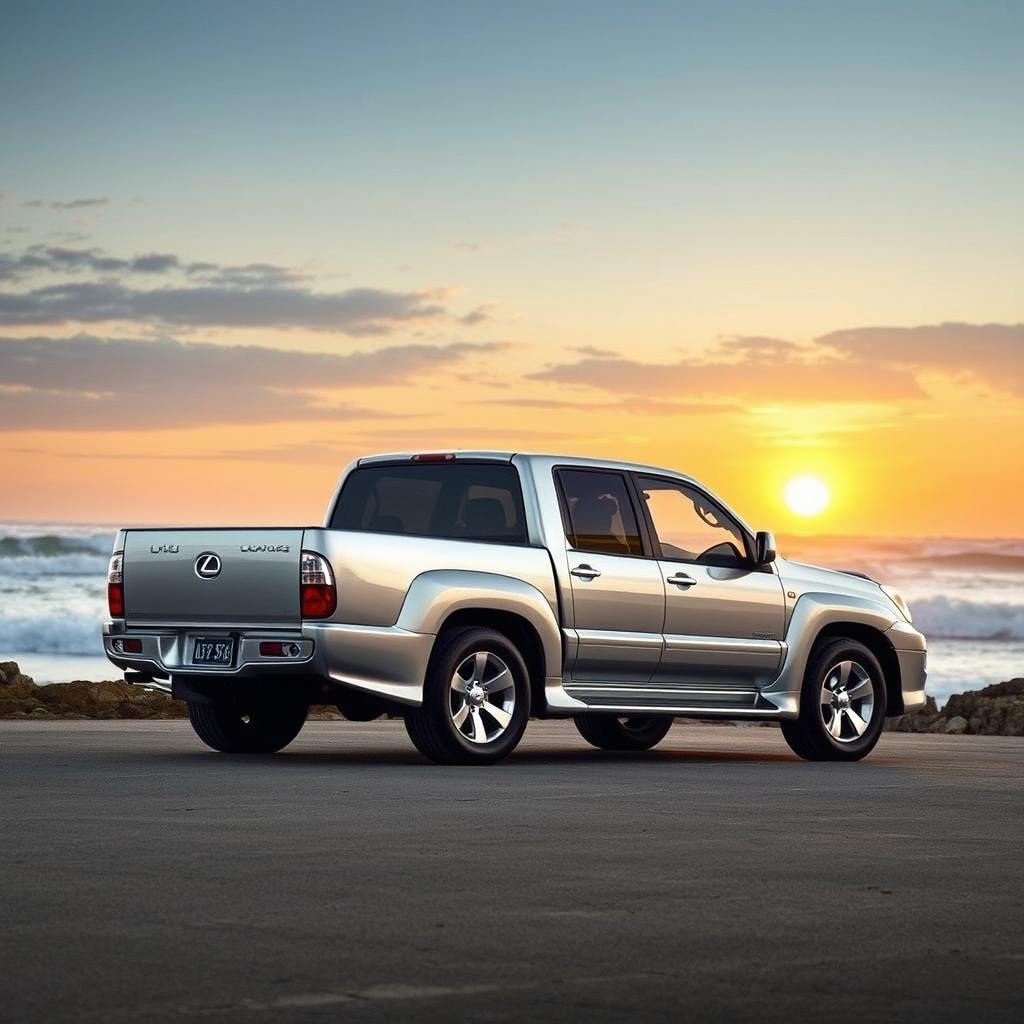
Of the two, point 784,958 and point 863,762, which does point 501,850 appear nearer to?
point 784,958

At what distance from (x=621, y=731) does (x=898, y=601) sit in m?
2.40

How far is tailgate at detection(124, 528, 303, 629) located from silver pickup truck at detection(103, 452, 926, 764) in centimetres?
1

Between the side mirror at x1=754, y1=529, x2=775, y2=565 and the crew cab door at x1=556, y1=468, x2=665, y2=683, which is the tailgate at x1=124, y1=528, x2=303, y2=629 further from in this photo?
the side mirror at x1=754, y1=529, x2=775, y2=565

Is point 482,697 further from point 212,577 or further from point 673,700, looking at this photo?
point 212,577

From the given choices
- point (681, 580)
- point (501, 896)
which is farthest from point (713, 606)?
point (501, 896)

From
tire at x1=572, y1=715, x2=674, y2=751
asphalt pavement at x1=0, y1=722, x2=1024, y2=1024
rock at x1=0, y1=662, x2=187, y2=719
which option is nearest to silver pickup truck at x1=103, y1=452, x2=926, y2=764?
asphalt pavement at x1=0, y1=722, x2=1024, y2=1024

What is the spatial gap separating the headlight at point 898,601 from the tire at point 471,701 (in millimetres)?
3855

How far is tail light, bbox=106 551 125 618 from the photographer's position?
14477 millimetres

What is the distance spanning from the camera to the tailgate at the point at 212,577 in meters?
13.6

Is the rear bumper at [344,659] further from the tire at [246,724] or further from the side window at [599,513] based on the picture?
the side window at [599,513]

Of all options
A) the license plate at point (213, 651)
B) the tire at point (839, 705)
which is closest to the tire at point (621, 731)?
the tire at point (839, 705)

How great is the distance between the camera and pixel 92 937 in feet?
21.3

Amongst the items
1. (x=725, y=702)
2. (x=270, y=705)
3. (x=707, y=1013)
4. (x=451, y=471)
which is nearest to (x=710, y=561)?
(x=725, y=702)

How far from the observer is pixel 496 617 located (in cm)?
1446
